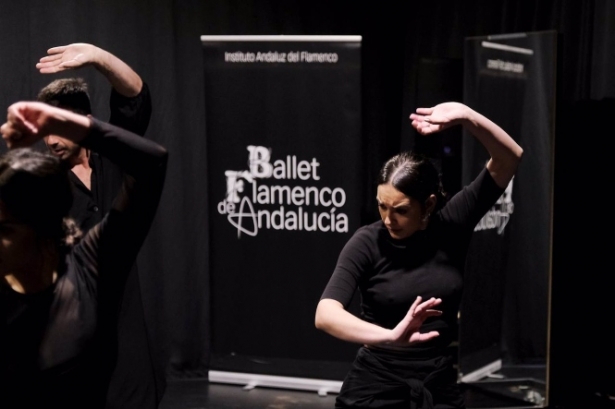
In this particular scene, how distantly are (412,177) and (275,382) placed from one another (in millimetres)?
2506

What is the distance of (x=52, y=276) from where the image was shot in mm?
1704

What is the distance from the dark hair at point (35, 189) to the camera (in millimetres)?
1630

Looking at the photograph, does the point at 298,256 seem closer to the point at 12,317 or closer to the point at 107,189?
the point at 107,189

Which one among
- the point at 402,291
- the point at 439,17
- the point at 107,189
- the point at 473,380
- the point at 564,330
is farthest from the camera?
the point at 439,17

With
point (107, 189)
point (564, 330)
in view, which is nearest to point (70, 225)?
point (107, 189)

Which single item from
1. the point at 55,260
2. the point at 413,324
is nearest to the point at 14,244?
the point at 55,260

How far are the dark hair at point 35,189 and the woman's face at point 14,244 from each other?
0.01 m

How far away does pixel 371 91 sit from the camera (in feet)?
17.8

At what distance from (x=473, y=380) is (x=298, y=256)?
3.68 feet

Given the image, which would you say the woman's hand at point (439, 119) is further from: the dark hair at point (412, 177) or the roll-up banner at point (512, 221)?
the roll-up banner at point (512, 221)

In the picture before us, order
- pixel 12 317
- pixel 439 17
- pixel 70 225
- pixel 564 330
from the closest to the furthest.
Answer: pixel 12 317, pixel 70 225, pixel 564 330, pixel 439 17

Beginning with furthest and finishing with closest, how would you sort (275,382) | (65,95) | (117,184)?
(275,382)
(117,184)
(65,95)

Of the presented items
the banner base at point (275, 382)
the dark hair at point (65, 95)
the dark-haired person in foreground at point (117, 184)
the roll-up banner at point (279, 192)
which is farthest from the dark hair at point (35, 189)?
the banner base at point (275, 382)

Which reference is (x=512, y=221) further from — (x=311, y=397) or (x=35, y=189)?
(x=35, y=189)
